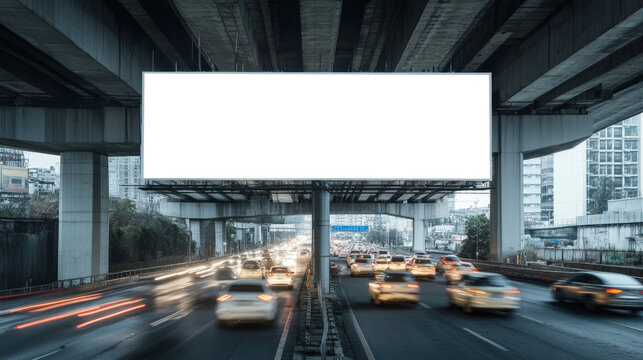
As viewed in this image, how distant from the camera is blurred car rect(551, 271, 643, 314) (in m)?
19.4

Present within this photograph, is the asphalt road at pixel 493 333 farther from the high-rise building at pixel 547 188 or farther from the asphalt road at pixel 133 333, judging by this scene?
the high-rise building at pixel 547 188

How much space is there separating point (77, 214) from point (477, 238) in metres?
67.1

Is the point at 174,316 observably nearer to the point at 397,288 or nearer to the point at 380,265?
the point at 397,288

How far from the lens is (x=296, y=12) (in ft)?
76.9

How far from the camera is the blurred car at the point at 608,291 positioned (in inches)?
762

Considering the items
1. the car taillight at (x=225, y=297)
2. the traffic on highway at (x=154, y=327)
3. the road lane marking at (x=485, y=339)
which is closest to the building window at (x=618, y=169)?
the traffic on highway at (x=154, y=327)

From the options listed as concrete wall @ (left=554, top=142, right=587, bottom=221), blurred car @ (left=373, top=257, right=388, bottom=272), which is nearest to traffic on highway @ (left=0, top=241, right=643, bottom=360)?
blurred car @ (left=373, top=257, right=388, bottom=272)

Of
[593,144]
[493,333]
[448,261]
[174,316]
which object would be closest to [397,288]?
[493,333]

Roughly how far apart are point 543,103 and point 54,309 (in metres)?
28.9

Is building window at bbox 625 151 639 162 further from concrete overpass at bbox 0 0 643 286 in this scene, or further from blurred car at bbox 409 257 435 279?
blurred car at bbox 409 257 435 279

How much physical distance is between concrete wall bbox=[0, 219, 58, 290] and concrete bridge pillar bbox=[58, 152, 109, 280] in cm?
484

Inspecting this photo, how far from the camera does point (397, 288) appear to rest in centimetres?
2186

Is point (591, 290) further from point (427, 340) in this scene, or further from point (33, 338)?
point (33, 338)

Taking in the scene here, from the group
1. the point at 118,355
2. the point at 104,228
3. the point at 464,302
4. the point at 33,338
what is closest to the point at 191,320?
the point at 33,338
